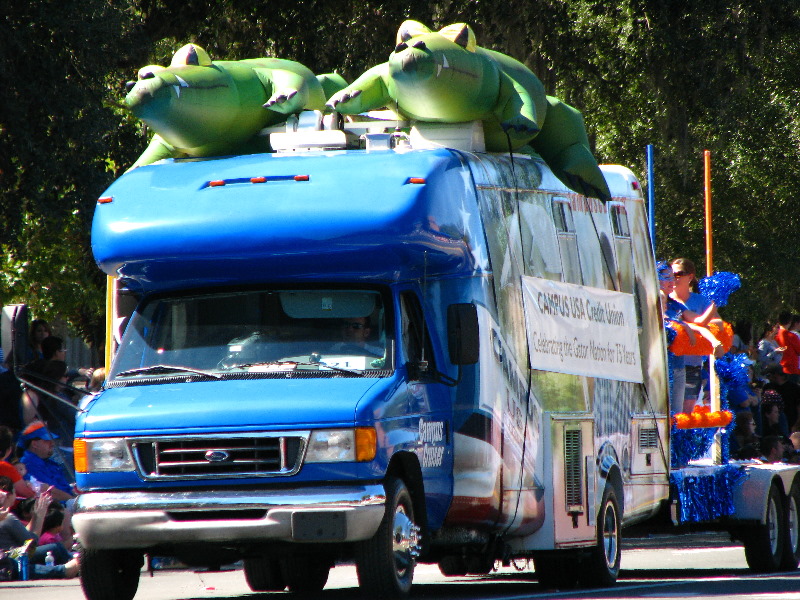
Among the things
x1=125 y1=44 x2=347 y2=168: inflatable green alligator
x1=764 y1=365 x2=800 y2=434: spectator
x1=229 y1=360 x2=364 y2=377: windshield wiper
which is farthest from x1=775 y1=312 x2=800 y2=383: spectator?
x1=229 y1=360 x2=364 y2=377: windshield wiper

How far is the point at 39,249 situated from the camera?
86.7ft

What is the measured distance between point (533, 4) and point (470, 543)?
10082mm

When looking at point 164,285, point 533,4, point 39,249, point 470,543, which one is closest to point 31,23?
point 533,4

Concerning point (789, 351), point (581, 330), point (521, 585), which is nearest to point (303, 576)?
point (521, 585)

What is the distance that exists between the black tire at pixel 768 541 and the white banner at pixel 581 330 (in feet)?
5.88

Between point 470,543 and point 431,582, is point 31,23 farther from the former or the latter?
point 470,543

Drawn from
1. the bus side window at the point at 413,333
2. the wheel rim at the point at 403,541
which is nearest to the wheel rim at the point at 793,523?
the bus side window at the point at 413,333

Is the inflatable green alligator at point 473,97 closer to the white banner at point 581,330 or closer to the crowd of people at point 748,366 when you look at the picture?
the white banner at point 581,330

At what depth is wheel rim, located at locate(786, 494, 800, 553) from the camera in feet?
44.8

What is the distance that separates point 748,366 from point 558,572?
14.8ft

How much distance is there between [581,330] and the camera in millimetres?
11336

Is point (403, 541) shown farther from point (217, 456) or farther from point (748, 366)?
point (748, 366)

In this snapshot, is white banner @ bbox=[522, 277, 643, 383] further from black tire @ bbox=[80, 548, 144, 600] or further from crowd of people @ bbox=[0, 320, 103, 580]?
crowd of people @ bbox=[0, 320, 103, 580]

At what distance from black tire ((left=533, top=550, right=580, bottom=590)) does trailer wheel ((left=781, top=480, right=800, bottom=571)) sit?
2.74 m
